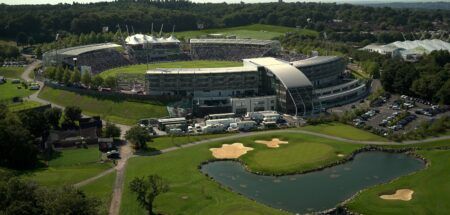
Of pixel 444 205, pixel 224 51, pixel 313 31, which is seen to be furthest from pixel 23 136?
pixel 313 31

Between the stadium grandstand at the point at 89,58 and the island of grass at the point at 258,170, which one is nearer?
the island of grass at the point at 258,170

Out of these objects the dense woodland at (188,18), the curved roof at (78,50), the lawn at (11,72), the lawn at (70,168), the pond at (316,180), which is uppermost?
the dense woodland at (188,18)

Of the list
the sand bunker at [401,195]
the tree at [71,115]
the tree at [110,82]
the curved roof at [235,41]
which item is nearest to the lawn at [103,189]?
the tree at [71,115]

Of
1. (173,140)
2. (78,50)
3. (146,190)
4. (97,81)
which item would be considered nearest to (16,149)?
(146,190)

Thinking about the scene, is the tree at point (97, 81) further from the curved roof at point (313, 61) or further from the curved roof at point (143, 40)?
the curved roof at point (143, 40)

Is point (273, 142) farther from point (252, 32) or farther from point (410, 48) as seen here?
point (252, 32)

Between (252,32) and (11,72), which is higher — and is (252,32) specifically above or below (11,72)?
above

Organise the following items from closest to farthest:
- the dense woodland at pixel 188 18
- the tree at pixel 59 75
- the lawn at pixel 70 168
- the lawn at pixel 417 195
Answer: the lawn at pixel 417 195, the lawn at pixel 70 168, the tree at pixel 59 75, the dense woodland at pixel 188 18

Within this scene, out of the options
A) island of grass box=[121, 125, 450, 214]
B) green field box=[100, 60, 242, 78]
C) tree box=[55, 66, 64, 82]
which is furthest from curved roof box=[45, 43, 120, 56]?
island of grass box=[121, 125, 450, 214]
